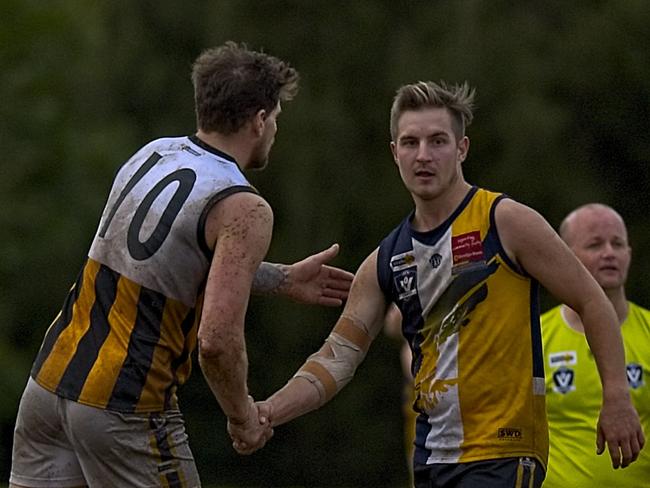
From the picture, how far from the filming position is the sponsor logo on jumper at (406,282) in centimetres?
551

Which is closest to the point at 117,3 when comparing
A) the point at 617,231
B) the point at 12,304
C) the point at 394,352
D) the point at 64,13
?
the point at 64,13

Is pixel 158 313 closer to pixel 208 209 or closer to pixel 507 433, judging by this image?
pixel 208 209

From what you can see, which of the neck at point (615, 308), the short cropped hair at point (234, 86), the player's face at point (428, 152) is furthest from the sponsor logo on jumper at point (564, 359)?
the short cropped hair at point (234, 86)

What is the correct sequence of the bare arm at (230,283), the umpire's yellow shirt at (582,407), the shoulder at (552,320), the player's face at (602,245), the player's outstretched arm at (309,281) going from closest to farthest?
the bare arm at (230,283) < the player's outstretched arm at (309,281) < the umpire's yellow shirt at (582,407) < the player's face at (602,245) < the shoulder at (552,320)

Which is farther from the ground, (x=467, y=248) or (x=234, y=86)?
(x=234, y=86)

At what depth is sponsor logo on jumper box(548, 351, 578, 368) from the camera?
6930 millimetres

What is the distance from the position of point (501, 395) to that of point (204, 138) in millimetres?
1405

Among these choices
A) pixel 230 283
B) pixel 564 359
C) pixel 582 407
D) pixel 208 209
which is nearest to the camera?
pixel 230 283

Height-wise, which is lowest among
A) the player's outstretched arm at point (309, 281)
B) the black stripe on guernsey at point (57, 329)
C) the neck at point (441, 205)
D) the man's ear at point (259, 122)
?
the black stripe on guernsey at point (57, 329)

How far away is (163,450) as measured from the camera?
5.19 m

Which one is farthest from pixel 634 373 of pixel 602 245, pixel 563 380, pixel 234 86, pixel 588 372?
pixel 234 86

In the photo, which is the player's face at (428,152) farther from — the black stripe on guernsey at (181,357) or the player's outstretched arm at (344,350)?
the black stripe on guernsey at (181,357)

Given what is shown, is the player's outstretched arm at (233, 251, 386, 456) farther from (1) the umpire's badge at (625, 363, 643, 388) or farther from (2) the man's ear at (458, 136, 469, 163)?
(1) the umpire's badge at (625, 363, 643, 388)

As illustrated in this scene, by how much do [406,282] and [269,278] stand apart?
0.64m
